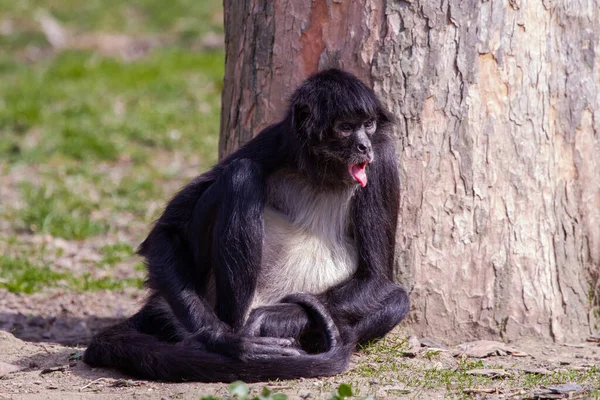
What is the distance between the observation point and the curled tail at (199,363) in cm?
525

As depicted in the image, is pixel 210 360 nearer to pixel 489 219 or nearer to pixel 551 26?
pixel 489 219

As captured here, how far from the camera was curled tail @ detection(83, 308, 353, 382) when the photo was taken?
5.25 m

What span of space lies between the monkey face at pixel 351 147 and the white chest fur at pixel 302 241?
27cm

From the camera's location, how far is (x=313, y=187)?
6.01 metres

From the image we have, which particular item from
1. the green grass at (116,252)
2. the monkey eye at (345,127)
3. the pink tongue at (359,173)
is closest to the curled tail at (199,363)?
the pink tongue at (359,173)

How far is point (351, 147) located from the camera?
564 cm

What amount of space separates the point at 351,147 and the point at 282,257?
91 cm

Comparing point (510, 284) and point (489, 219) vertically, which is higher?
point (489, 219)

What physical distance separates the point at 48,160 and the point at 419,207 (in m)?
6.31

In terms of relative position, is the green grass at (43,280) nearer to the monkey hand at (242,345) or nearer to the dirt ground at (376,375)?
the dirt ground at (376,375)

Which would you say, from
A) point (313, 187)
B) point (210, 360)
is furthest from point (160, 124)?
point (210, 360)

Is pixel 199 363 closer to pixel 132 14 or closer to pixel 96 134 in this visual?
pixel 96 134

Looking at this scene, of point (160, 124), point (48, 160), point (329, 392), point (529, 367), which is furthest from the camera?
Answer: point (160, 124)

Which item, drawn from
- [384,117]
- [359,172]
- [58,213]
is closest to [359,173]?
[359,172]
